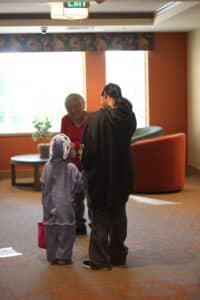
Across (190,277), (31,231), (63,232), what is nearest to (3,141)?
(31,231)

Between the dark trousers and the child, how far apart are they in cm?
21

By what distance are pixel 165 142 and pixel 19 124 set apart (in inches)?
112

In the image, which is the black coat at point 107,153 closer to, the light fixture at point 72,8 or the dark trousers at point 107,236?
the dark trousers at point 107,236

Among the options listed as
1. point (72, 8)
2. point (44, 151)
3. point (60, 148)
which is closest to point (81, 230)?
point (60, 148)

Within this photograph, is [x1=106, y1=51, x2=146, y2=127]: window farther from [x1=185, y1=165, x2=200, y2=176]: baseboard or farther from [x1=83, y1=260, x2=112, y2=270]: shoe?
[x1=83, y1=260, x2=112, y2=270]: shoe

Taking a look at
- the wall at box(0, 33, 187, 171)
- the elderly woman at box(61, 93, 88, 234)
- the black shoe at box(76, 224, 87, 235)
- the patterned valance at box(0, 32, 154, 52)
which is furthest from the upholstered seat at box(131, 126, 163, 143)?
the elderly woman at box(61, 93, 88, 234)

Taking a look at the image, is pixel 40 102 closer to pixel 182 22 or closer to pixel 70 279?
pixel 182 22

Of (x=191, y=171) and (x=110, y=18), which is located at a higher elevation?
(x=110, y=18)

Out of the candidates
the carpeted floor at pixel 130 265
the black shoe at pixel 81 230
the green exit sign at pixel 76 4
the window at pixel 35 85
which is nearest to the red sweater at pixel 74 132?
the black shoe at pixel 81 230

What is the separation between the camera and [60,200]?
171 inches

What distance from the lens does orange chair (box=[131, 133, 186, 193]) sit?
7.39 meters

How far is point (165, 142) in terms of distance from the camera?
7.39 meters

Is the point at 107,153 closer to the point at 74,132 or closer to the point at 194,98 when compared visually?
the point at 74,132

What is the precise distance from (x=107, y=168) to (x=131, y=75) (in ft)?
18.2
